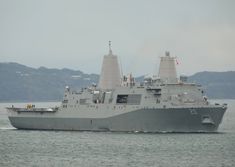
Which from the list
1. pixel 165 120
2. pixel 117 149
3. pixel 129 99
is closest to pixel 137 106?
pixel 129 99

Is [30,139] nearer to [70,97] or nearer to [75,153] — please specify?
[70,97]

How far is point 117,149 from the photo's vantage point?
57594 mm

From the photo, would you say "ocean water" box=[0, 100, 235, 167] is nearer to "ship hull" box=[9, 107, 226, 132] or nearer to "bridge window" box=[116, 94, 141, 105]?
"ship hull" box=[9, 107, 226, 132]

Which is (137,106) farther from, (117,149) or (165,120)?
(117,149)

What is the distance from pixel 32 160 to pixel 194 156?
10.8m

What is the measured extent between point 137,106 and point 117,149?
10.7m

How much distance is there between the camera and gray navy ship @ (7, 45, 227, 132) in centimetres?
6675

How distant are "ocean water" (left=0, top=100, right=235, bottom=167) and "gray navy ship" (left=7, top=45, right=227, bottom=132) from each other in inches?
56.0

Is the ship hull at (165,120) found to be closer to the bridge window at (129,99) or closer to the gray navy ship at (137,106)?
the gray navy ship at (137,106)

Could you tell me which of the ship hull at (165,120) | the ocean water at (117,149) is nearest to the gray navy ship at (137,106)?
the ship hull at (165,120)

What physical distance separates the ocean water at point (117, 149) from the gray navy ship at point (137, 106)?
142 cm

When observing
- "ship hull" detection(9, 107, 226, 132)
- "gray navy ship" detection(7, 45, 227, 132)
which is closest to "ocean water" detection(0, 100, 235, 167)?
"ship hull" detection(9, 107, 226, 132)

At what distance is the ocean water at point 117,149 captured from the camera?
5084 centimetres

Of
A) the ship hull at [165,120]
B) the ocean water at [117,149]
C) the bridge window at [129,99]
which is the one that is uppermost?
the bridge window at [129,99]
